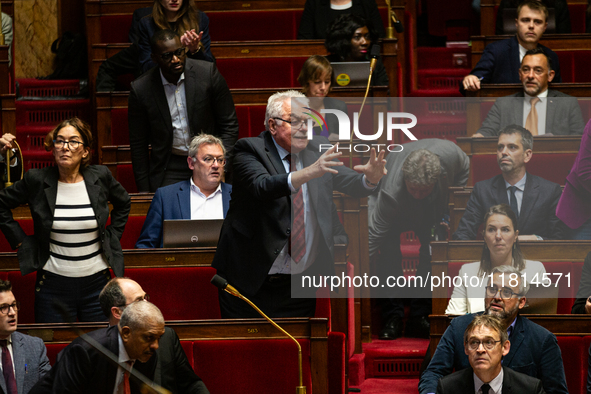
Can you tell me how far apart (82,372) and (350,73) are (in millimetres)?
1723

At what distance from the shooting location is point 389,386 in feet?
7.92

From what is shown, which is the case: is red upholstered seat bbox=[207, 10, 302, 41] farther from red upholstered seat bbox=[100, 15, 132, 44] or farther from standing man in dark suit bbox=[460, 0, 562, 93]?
standing man in dark suit bbox=[460, 0, 562, 93]

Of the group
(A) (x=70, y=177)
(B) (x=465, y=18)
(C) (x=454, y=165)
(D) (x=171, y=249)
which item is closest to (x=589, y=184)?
(C) (x=454, y=165)

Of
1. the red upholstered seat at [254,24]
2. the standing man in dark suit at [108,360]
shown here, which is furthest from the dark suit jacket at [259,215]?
the red upholstered seat at [254,24]

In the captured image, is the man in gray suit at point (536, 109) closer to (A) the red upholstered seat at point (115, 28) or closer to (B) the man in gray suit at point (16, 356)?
(B) the man in gray suit at point (16, 356)

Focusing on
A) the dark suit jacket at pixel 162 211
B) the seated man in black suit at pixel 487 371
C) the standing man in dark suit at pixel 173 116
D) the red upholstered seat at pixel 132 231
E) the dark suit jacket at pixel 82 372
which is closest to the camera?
the dark suit jacket at pixel 82 372

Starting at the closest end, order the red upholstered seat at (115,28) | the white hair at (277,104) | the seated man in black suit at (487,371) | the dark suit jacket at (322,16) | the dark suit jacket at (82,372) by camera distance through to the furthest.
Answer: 1. the dark suit jacket at (82,372)
2. the seated man in black suit at (487,371)
3. the white hair at (277,104)
4. the dark suit jacket at (322,16)
5. the red upholstered seat at (115,28)

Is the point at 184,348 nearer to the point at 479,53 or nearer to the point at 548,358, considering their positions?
the point at 548,358

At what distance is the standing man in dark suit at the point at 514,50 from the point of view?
3184mm

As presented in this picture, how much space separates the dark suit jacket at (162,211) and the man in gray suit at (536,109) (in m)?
0.99

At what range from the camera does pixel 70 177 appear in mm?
2188

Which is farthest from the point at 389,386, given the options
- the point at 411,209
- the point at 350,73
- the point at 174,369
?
the point at 350,73

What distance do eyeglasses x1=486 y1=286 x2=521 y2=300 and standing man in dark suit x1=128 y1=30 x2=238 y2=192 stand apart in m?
1.06

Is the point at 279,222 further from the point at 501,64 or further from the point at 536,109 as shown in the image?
the point at 501,64
